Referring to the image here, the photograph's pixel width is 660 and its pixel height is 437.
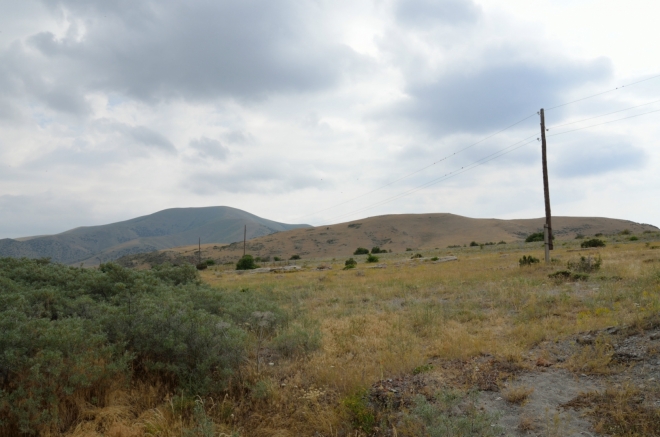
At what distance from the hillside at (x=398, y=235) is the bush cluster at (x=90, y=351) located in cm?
8035

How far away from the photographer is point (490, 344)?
7.32 meters

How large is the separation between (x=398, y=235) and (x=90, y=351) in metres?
106

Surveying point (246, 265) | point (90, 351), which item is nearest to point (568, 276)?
point (90, 351)

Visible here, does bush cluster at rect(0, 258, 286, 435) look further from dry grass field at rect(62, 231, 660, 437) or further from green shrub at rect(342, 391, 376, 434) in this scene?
green shrub at rect(342, 391, 376, 434)

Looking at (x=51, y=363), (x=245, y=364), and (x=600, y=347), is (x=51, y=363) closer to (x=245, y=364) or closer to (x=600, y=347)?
(x=245, y=364)

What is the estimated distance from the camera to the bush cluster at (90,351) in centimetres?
491

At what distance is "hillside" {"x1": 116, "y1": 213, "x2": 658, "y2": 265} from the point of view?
94062mm

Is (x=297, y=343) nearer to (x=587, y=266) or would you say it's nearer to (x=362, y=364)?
(x=362, y=364)

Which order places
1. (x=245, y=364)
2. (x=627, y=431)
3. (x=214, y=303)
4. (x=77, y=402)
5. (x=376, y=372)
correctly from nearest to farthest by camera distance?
(x=627, y=431), (x=77, y=402), (x=376, y=372), (x=245, y=364), (x=214, y=303)

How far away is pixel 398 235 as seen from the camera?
10969 centimetres

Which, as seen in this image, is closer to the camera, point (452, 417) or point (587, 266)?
point (452, 417)

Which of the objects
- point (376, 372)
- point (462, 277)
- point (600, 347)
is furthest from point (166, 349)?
point (462, 277)

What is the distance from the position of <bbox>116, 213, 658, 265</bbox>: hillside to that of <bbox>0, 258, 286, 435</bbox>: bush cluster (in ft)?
264

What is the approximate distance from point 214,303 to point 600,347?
8068 mm
